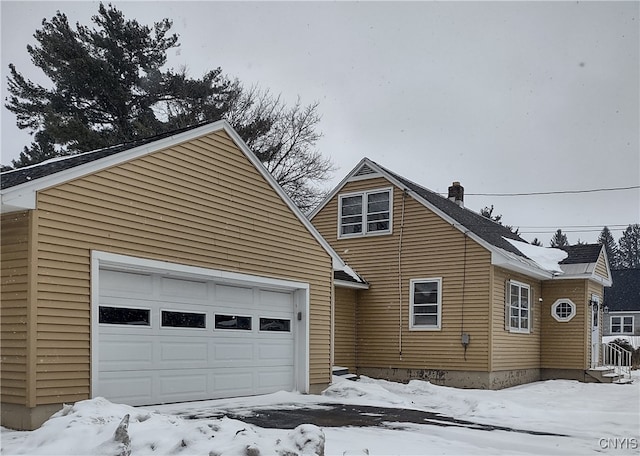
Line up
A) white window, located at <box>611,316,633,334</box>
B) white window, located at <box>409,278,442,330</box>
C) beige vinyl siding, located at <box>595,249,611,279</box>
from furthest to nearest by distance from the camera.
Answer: white window, located at <box>611,316,633,334</box> → beige vinyl siding, located at <box>595,249,611,279</box> → white window, located at <box>409,278,442,330</box>

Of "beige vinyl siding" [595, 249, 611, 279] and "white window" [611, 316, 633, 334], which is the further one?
"white window" [611, 316, 633, 334]

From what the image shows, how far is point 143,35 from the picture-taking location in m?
25.9

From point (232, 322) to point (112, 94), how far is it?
639 inches

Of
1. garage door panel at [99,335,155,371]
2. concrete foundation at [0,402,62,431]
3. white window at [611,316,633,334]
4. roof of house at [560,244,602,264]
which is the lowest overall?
white window at [611,316,633,334]

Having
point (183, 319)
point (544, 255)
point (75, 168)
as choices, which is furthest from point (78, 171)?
point (544, 255)

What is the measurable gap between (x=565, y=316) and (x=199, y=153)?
1367cm

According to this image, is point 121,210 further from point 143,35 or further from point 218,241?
point 143,35

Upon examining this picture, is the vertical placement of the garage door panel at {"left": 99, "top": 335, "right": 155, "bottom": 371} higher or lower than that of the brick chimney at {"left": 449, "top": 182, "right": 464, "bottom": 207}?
lower

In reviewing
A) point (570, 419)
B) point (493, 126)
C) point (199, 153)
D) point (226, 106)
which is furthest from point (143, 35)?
point (570, 419)

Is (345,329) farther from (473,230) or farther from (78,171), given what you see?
(78,171)

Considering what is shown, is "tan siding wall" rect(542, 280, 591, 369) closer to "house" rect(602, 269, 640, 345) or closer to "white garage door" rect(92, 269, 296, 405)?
"white garage door" rect(92, 269, 296, 405)

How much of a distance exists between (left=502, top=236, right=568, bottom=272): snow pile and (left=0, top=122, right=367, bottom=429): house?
8073mm

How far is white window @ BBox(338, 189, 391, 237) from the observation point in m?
18.1

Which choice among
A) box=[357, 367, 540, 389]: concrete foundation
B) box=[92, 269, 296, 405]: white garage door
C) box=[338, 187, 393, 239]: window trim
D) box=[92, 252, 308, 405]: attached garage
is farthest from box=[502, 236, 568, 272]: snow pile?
box=[92, 269, 296, 405]: white garage door
